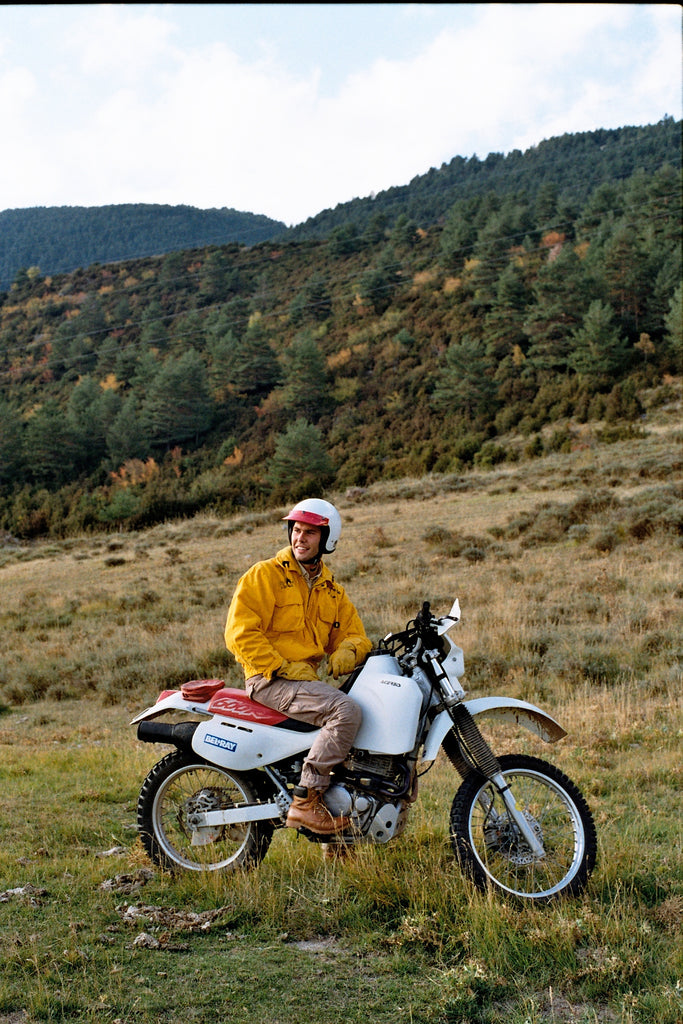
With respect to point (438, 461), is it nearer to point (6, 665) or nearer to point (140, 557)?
point (140, 557)

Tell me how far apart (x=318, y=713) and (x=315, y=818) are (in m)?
0.49

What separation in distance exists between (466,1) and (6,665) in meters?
11.5

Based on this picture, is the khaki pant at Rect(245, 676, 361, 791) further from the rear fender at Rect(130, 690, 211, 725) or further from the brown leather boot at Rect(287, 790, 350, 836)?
the rear fender at Rect(130, 690, 211, 725)

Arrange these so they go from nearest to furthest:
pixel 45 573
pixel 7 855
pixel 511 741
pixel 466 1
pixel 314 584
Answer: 1. pixel 466 1
2. pixel 314 584
3. pixel 7 855
4. pixel 511 741
5. pixel 45 573

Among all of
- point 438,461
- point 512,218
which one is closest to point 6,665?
point 438,461

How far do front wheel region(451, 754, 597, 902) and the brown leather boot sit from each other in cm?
56

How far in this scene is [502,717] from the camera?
4215mm

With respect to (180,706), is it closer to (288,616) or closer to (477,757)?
(288,616)

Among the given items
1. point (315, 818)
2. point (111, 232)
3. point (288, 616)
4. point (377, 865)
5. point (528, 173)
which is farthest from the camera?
point (111, 232)

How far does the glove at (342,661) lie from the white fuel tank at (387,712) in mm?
171

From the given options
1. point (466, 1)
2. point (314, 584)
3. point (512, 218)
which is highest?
point (512, 218)

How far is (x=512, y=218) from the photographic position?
6347 cm

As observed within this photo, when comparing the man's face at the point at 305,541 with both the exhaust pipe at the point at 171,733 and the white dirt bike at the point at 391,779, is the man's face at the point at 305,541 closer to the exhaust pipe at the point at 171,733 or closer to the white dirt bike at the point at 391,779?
the white dirt bike at the point at 391,779

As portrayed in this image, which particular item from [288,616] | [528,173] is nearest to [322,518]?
[288,616]
